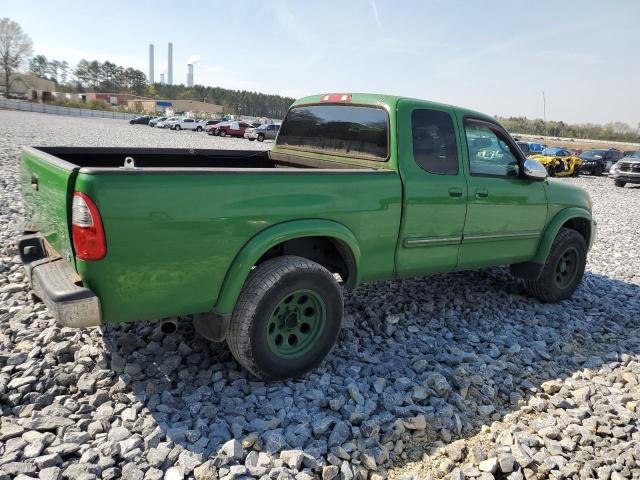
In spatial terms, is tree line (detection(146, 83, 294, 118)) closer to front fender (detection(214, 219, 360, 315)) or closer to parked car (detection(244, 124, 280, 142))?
→ parked car (detection(244, 124, 280, 142))

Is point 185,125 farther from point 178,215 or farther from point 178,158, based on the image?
point 178,215

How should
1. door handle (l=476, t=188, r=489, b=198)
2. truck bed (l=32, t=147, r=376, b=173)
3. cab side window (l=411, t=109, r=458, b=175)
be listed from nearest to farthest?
1. cab side window (l=411, t=109, r=458, b=175)
2. truck bed (l=32, t=147, r=376, b=173)
3. door handle (l=476, t=188, r=489, b=198)

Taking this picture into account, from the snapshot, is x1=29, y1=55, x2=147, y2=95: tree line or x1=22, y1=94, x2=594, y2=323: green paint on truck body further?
x1=29, y1=55, x2=147, y2=95: tree line

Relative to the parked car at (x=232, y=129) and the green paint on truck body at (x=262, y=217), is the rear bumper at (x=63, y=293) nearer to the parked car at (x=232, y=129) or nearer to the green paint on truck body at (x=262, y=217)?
the green paint on truck body at (x=262, y=217)

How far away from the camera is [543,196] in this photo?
16.1 ft

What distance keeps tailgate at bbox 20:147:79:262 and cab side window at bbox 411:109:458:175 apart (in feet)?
8.15

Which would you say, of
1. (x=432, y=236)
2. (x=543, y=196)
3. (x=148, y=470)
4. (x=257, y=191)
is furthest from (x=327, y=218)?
(x=543, y=196)

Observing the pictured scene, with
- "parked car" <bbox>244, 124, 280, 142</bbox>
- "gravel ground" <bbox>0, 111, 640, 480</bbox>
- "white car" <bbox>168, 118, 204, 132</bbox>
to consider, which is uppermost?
"white car" <bbox>168, 118, 204, 132</bbox>

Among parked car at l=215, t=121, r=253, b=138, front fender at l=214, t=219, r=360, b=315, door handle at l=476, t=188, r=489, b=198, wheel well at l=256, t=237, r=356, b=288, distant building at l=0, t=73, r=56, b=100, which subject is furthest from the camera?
distant building at l=0, t=73, r=56, b=100

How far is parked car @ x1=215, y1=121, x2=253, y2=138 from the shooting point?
40.8 m

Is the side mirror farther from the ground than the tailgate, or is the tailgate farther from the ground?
the side mirror

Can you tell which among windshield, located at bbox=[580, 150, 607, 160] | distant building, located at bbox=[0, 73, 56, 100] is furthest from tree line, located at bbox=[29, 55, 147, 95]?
windshield, located at bbox=[580, 150, 607, 160]

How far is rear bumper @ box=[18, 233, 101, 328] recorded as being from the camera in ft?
8.39

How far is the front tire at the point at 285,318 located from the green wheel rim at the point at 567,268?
311 centimetres
